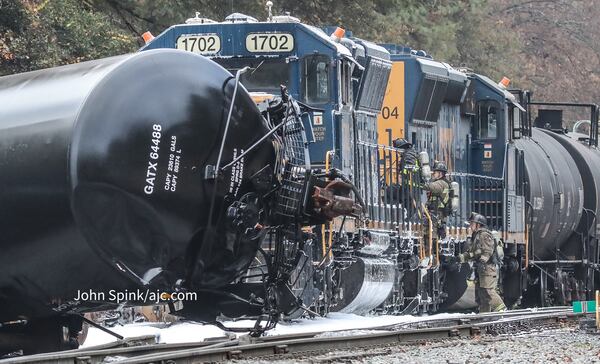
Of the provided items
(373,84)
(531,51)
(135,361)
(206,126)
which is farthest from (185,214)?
(531,51)

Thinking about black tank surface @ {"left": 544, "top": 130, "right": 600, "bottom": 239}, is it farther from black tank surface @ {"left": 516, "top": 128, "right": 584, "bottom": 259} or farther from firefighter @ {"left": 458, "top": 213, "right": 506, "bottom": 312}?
firefighter @ {"left": 458, "top": 213, "right": 506, "bottom": 312}

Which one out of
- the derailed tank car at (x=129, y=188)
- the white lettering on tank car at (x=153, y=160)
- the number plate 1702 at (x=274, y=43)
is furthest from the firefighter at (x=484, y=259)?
the white lettering on tank car at (x=153, y=160)

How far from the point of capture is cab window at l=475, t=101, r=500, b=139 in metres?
23.6

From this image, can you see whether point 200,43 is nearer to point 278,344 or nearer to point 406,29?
point 278,344

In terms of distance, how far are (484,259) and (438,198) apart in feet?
4.12

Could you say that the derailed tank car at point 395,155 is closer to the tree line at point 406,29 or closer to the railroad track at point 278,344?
the railroad track at point 278,344

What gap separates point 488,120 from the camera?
77.7 feet

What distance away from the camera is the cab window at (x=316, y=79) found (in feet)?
55.0

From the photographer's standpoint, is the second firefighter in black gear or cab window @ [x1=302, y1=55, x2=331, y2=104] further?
the second firefighter in black gear

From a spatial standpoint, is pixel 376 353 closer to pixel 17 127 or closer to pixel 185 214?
pixel 185 214

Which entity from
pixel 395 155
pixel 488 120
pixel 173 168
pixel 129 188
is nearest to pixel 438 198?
pixel 395 155

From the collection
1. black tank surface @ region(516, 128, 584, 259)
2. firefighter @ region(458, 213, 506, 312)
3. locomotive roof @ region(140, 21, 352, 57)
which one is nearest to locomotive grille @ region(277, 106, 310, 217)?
locomotive roof @ region(140, 21, 352, 57)

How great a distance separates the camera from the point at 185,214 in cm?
1070

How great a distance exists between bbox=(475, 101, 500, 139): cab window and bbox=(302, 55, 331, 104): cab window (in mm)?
7310
